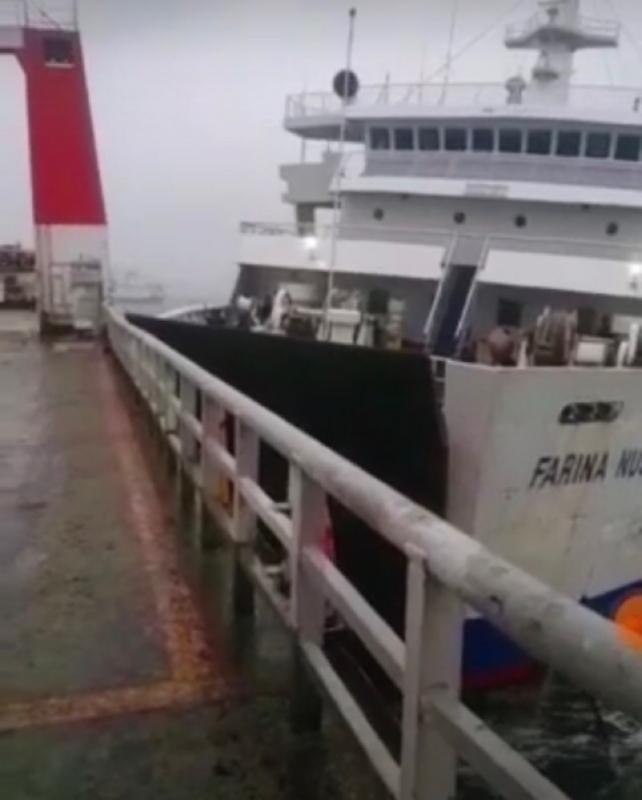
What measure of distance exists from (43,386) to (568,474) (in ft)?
33.4

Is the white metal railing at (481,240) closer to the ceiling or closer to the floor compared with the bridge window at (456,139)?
closer to the floor

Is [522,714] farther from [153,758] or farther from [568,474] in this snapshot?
[153,758]

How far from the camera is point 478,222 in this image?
55.3 ft

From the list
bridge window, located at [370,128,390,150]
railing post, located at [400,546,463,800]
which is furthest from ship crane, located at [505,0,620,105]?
railing post, located at [400,546,463,800]

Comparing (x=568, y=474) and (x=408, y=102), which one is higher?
(x=408, y=102)

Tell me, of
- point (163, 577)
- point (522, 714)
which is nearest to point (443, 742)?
point (163, 577)

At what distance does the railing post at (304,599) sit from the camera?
10.8 ft

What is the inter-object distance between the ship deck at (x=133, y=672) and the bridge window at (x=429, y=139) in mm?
12182

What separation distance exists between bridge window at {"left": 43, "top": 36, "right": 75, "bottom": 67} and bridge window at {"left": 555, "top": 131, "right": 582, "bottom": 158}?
12.5 meters

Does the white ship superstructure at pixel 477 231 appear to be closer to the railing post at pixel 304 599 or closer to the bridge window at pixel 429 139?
the bridge window at pixel 429 139

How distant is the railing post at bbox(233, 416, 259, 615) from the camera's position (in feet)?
14.5

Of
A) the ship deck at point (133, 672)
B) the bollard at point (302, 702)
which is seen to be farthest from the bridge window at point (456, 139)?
the bollard at point (302, 702)

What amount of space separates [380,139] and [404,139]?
2.13 feet

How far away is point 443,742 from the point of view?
2283mm
